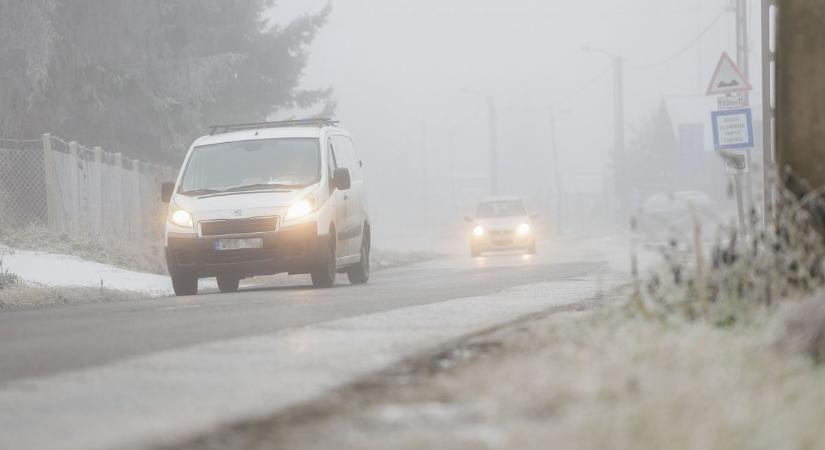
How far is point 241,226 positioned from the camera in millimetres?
17375

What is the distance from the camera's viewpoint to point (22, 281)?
1811cm

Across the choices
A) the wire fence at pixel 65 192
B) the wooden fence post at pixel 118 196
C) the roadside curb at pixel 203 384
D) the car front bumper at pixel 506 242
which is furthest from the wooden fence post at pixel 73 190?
the roadside curb at pixel 203 384

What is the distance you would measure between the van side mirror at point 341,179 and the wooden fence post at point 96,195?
29.8 feet

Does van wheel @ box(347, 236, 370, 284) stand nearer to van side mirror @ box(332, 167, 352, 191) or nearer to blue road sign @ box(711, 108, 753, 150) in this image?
van side mirror @ box(332, 167, 352, 191)

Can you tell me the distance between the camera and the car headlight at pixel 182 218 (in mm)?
17562

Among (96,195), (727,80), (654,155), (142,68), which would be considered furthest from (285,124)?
(654,155)

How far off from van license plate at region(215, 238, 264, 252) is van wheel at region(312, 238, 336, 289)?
2.27 ft

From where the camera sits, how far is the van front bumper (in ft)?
56.7

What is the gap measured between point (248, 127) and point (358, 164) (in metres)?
1.59

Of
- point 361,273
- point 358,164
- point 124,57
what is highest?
point 124,57

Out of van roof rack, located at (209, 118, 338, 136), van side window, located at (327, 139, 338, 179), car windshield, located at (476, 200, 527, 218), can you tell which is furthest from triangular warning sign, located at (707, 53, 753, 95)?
car windshield, located at (476, 200, 527, 218)

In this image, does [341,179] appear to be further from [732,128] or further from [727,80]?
[732,128]

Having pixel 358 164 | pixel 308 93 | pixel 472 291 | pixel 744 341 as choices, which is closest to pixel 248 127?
pixel 358 164

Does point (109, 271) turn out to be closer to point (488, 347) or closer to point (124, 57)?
point (124, 57)
